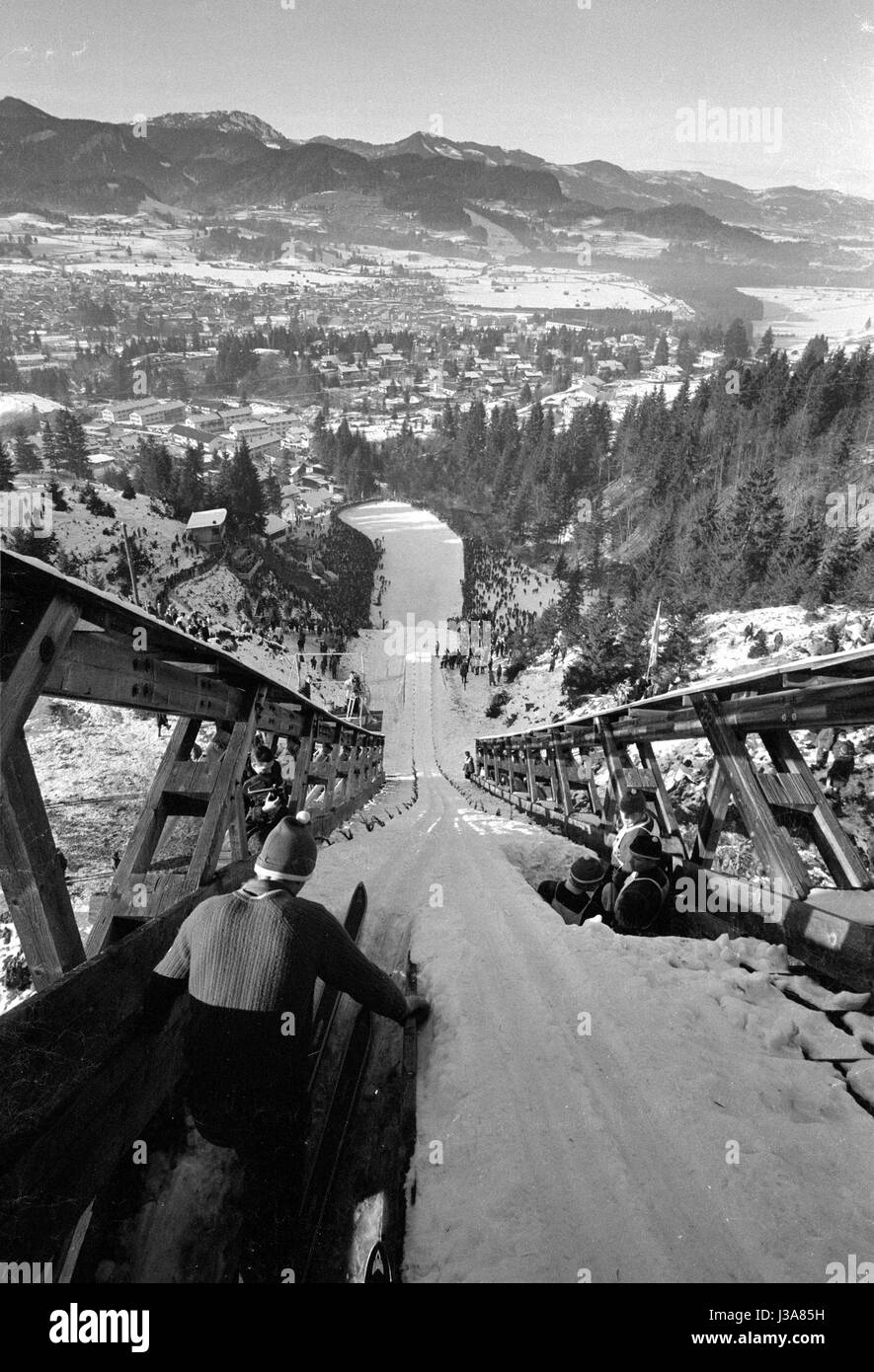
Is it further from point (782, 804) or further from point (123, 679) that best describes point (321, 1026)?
point (782, 804)

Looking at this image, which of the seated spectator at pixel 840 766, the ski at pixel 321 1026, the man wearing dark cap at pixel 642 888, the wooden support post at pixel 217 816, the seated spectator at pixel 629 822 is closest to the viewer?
the ski at pixel 321 1026

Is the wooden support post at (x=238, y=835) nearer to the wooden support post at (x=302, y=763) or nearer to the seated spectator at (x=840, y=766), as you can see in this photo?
the wooden support post at (x=302, y=763)

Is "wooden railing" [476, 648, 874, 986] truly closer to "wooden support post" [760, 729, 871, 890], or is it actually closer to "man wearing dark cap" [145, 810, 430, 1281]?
"wooden support post" [760, 729, 871, 890]

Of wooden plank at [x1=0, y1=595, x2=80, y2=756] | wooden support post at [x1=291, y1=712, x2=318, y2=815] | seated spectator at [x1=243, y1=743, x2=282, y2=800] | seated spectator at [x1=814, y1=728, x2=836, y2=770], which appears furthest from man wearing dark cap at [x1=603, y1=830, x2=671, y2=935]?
seated spectator at [x1=814, y1=728, x2=836, y2=770]

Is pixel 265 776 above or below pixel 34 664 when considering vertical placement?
below

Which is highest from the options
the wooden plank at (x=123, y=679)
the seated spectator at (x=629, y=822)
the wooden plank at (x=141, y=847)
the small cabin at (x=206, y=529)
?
the wooden plank at (x=123, y=679)

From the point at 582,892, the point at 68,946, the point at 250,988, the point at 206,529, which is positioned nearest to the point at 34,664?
the point at 68,946

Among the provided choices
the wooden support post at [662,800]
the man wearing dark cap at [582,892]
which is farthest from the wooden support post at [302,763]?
the wooden support post at [662,800]
